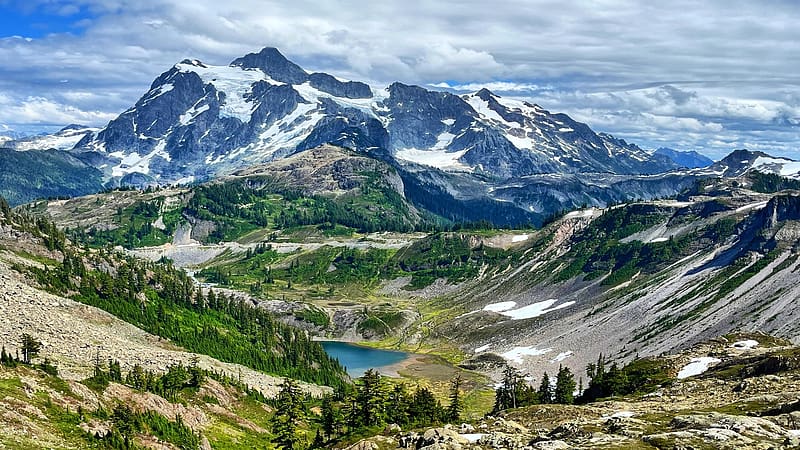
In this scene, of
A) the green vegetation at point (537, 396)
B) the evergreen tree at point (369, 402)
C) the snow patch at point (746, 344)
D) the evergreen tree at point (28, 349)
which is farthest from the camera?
the snow patch at point (746, 344)

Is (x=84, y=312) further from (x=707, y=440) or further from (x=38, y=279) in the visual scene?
(x=707, y=440)

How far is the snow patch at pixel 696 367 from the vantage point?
5217 inches

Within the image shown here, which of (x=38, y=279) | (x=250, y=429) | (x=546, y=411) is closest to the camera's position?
(x=546, y=411)

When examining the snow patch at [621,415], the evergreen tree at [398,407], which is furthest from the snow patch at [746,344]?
the evergreen tree at [398,407]

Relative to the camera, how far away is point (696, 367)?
446ft

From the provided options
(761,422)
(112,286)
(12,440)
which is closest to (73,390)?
(12,440)

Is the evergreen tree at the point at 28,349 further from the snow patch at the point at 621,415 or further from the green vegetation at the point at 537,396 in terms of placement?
the green vegetation at the point at 537,396

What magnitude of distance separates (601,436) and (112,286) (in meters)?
142

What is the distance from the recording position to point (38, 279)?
160m

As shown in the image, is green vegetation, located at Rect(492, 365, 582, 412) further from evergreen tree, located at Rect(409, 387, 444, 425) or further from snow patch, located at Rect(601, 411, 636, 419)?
snow patch, located at Rect(601, 411, 636, 419)

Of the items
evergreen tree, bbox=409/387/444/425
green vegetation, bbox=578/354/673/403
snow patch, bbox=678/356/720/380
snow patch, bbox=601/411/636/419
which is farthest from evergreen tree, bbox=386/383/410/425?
snow patch, bbox=678/356/720/380

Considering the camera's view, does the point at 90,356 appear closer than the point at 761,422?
No

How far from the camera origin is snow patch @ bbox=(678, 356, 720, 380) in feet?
435

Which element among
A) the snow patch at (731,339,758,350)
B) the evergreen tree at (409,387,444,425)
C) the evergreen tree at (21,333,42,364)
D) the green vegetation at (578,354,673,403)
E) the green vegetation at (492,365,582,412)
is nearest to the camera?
the evergreen tree at (21,333,42,364)
